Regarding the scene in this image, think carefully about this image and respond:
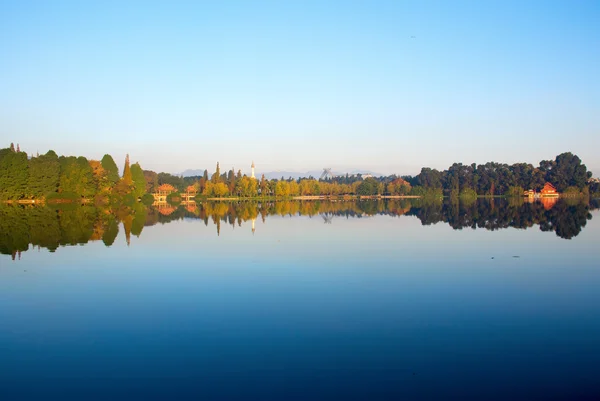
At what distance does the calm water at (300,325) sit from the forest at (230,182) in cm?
4706

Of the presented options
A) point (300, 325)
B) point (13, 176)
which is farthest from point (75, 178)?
point (300, 325)

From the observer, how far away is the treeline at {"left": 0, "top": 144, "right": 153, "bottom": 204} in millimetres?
58688

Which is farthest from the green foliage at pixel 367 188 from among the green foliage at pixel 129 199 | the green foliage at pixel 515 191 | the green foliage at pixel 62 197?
the green foliage at pixel 62 197

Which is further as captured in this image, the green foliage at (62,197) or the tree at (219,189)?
the tree at (219,189)

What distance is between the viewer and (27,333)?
875 cm

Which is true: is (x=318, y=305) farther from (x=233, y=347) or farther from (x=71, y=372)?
(x=71, y=372)

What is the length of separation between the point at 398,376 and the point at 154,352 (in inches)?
139

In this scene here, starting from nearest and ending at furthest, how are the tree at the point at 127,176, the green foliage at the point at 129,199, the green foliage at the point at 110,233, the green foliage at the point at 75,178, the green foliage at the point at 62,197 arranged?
the green foliage at the point at 110,233, the green foliage at the point at 62,197, the green foliage at the point at 75,178, the green foliage at the point at 129,199, the tree at the point at 127,176

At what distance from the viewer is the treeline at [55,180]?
58.7m

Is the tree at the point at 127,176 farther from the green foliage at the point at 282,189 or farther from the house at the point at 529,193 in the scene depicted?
the house at the point at 529,193

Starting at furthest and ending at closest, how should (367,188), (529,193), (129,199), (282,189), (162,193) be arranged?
(367,188), (529,193), (282,189), (162,193), (129,199)

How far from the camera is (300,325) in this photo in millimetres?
9086

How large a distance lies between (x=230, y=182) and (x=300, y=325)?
99.1 m

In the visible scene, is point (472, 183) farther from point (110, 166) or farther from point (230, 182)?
point (110, 166)
